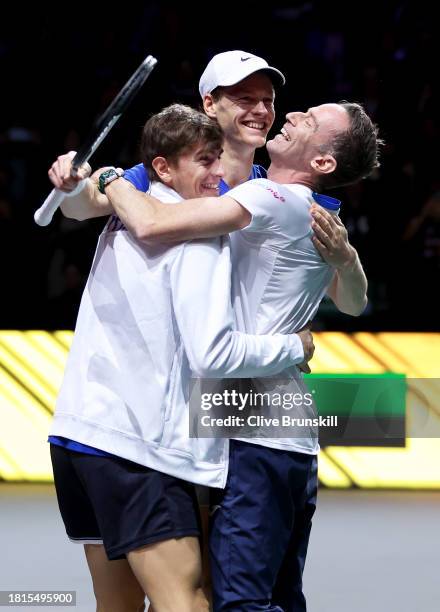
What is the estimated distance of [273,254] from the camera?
9.00ft

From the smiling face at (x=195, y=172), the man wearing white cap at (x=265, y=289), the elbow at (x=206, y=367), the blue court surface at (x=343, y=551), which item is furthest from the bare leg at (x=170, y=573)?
the blue court surface at (x=343, y=551)

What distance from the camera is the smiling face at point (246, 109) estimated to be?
328 cm

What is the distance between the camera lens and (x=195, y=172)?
275 cm

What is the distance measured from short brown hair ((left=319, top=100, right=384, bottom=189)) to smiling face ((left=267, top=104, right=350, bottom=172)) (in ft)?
0.05

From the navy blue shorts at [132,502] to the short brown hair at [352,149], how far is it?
853 mm

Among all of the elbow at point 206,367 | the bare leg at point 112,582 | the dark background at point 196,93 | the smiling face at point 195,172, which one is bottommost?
the bare leg at point 112,582

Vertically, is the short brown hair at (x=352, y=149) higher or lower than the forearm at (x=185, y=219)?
higher


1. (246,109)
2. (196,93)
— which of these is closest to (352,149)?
(246,109)

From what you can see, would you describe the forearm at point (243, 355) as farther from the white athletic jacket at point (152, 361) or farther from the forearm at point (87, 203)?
the forearm at point (87, 203)

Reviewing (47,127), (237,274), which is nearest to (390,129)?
(47,127)

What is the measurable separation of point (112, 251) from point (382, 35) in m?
6.70

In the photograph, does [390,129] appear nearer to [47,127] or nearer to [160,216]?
[47,127]

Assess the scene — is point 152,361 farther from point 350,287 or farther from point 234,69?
point 234,69

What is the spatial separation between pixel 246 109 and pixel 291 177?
44 cm
